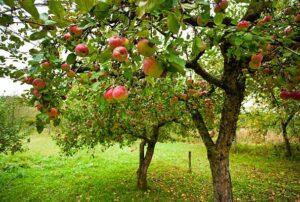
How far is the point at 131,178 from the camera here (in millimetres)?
13805

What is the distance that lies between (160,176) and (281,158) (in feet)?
30.9

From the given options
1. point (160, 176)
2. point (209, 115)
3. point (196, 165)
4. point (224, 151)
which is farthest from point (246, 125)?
point (224, 151)

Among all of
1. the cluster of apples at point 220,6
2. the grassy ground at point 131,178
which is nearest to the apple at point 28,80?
the cluster of apples at point 220,6

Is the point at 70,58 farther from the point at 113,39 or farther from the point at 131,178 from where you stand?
the point at 131,178

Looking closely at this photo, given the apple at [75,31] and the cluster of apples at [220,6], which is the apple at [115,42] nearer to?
the apple at [75,31]

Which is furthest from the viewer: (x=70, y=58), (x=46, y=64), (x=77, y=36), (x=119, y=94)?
(x=77, y=36)

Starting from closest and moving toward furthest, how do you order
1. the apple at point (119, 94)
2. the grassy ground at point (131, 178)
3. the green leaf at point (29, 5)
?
the green leaf at point (29, 5)
the apple at point (119, 94)
the grassy ground at point (131, 178)

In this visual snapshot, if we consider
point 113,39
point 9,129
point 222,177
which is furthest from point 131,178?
point 113,39

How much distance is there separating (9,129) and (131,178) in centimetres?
561

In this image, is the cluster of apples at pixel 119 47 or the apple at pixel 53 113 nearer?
the cluster of apples at pixel 119 47

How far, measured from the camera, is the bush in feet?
39.3

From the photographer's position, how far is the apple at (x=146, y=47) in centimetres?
135

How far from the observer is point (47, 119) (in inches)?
76.9

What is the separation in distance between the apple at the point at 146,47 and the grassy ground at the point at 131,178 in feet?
32.7
